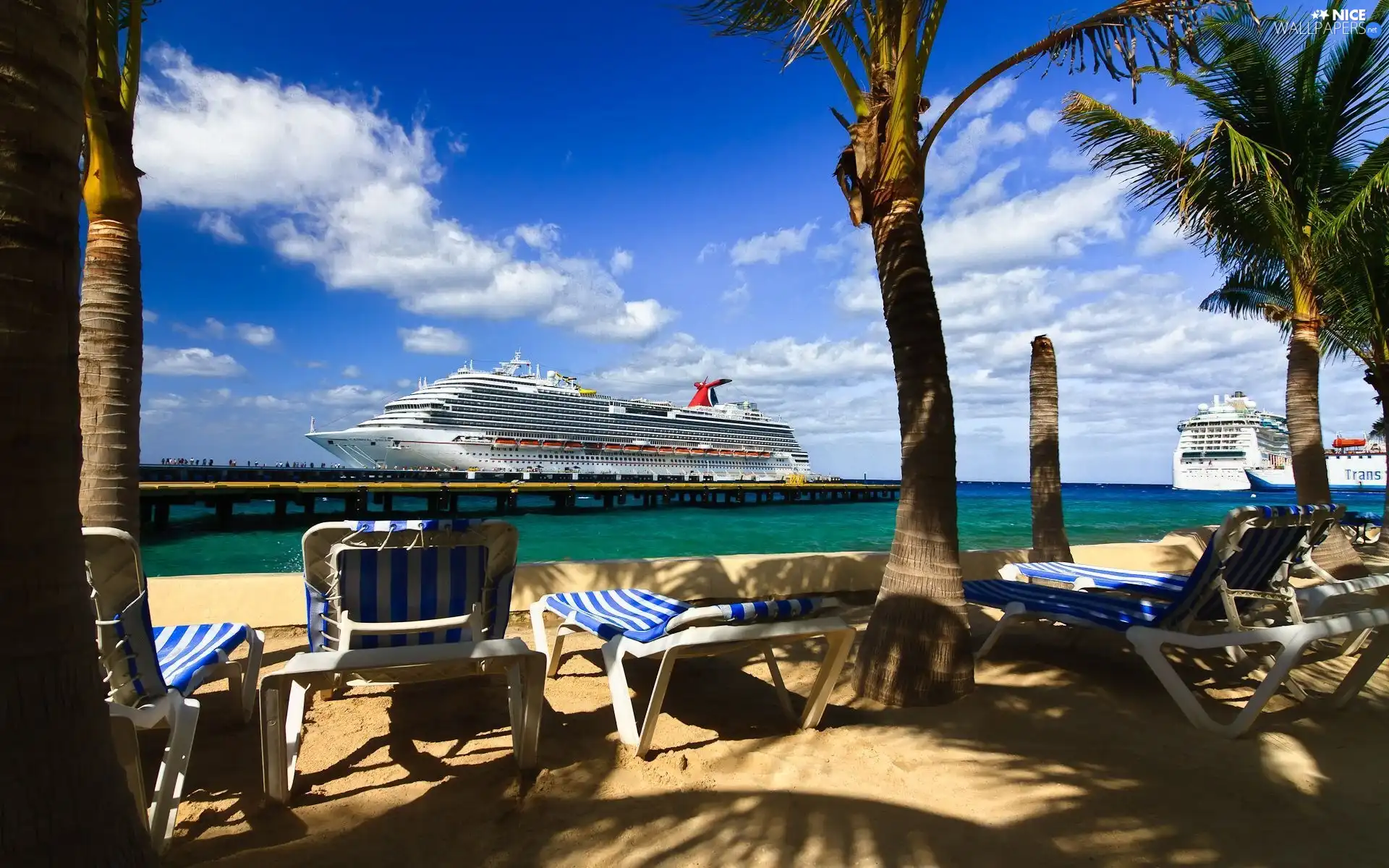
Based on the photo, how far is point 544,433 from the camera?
4181 centimetres

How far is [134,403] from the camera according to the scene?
2.88 m

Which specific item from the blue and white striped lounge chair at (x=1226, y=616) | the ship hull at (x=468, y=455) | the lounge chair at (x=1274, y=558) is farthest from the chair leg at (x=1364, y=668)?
the ship hull at (x=468, y=455)

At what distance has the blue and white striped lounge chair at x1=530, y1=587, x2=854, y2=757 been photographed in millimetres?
2174

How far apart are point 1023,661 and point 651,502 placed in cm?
3305

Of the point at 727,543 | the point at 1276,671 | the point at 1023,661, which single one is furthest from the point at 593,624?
the point at 727,543

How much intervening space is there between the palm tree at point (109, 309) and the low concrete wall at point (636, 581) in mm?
1210

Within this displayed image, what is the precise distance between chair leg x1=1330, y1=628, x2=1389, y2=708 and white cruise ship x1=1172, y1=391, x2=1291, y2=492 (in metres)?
63.4

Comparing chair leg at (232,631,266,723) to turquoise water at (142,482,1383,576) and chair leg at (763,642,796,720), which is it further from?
turquoise water at (142,482,1383,576)

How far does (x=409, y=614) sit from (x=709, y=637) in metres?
0.94

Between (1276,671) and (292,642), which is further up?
(1276,671)

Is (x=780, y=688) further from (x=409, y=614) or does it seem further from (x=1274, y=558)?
(x=1274, y=558)

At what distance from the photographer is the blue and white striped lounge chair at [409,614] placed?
1.96 metres

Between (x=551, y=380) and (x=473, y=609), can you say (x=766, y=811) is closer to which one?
(x=473, y=609)

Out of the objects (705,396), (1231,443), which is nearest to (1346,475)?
(1231,443)
